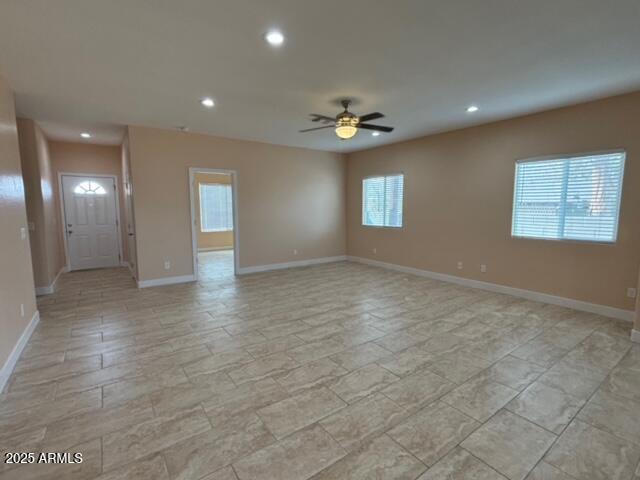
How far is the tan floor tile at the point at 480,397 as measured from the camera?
212 cm

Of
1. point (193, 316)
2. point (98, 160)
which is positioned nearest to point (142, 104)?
point (193, 316)

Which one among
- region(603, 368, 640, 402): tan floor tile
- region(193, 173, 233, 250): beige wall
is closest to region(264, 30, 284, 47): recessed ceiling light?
region(603, 368, 640, 402): tan floor tile

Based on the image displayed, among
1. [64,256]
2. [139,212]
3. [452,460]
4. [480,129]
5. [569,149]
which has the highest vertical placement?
[480,129]

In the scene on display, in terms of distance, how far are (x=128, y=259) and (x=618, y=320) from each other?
Result: 8.97 m

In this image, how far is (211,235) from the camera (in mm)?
9883

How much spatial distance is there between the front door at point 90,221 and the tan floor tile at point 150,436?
6.44 metres

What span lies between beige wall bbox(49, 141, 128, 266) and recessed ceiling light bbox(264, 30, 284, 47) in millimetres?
6195

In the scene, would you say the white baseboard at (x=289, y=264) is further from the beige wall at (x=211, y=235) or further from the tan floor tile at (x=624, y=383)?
the tan floor tile at (x=624, y=383)

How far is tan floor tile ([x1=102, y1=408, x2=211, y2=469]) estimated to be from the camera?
1.74m

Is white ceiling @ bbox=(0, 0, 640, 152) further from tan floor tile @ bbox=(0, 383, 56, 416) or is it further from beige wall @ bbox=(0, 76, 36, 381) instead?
tan floor tile @ bbox=(0, 383, 56, 416)

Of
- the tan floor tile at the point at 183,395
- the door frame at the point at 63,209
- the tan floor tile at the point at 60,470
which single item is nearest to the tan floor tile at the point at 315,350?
the tan floor tile at the point at 183,395

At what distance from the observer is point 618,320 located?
3.79 m

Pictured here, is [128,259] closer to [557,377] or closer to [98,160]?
[98,160]

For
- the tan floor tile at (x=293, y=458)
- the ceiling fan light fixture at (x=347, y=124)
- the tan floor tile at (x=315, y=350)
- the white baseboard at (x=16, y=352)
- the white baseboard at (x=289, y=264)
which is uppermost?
the ceiling fan light fixture at (x=347, y=124)
